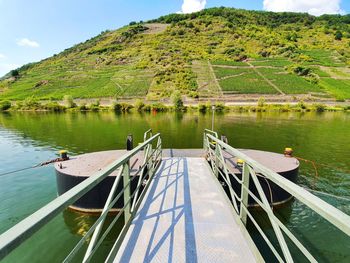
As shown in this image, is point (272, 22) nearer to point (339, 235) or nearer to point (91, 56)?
point (91, 56)

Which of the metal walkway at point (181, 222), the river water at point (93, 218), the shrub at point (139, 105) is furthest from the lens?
the shrub at point (139, 105)

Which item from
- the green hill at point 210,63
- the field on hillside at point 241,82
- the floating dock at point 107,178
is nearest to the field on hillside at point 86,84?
the green hill at point 210,63

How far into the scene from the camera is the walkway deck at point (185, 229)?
2.74 metres

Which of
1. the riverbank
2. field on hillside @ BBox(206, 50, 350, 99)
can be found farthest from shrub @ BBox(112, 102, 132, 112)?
field on hillside @ BBox(206, 50, 350, 99)

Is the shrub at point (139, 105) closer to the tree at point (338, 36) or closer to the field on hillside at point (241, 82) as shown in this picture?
the field on hillside at point (241, 82)

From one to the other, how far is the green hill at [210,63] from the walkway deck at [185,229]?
63.9m

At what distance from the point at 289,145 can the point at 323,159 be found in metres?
3.74

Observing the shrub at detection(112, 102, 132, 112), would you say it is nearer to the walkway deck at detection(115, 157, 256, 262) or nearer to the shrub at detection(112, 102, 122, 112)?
the shrub at detection(112, 102, 122, 112)

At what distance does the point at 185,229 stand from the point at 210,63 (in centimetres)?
10355

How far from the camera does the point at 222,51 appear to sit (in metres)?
118

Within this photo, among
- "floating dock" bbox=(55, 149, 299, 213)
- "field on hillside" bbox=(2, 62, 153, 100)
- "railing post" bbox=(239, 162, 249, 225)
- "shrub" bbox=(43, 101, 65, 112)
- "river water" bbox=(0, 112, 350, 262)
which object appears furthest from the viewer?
"field on hillside" bbox=(2, 62, 153, 100)

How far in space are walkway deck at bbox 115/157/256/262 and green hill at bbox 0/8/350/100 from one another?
210ft

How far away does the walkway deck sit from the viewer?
2.74 m

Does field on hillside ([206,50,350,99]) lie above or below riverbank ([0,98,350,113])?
above
